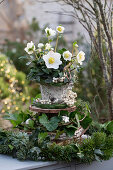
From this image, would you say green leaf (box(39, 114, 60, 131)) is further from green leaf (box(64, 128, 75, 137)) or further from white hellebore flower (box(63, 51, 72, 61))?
white hellebore flower (box(63, 51, 72, 61))

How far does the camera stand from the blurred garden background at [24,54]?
2801mm

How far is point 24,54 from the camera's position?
2635 millimetres

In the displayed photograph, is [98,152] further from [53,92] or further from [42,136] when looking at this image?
[53,92]

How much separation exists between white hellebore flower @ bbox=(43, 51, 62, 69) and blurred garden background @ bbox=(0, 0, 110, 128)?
0.41m

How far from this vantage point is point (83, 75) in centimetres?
355

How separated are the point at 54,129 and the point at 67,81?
320 millimetres

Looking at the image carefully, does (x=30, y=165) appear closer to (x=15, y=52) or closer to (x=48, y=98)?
(x=48, y=98)

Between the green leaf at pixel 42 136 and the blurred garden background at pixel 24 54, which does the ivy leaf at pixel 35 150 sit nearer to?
the green leaf at pixel 42 136

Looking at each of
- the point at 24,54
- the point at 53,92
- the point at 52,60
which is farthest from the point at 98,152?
the point at 24,54

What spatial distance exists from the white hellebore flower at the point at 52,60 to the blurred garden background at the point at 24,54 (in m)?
0.41

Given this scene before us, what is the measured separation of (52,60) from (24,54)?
1.14 metres

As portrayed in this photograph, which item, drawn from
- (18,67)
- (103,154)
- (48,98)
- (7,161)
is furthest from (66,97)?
(18,67)

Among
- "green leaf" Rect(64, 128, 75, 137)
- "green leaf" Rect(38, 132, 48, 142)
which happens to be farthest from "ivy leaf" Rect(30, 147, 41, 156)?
"green leaf" Rect(64, 128, 75, 137)

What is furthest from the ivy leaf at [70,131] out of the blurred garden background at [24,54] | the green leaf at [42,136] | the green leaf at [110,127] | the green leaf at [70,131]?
the blurred garden background at [24,54]
